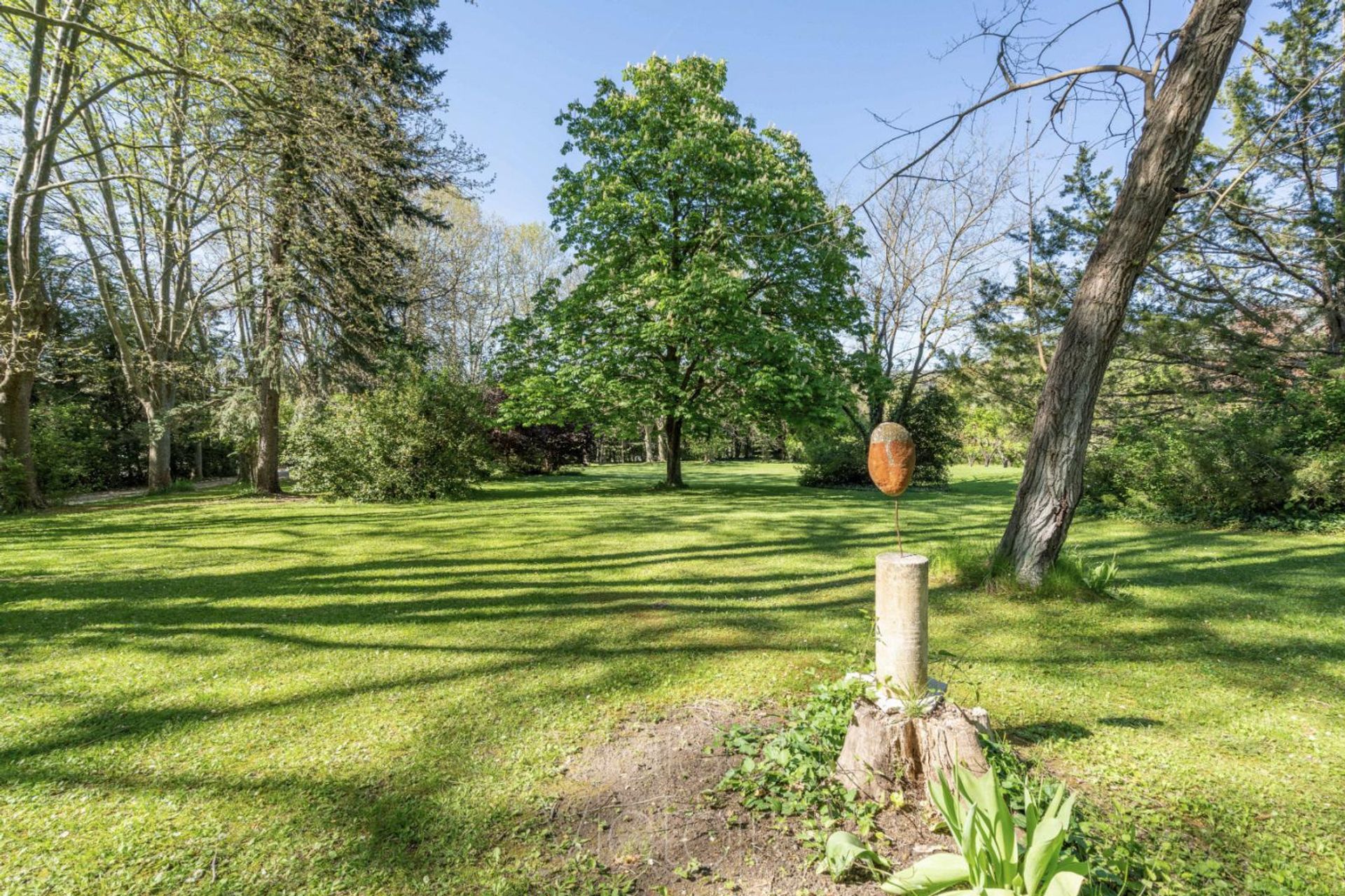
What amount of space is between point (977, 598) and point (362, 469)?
39.6 ft

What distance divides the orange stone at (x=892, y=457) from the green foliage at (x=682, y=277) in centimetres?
868

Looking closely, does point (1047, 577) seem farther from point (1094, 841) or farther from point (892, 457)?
point (1094, 841)

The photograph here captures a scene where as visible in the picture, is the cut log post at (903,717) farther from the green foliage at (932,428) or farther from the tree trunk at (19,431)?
the green foliage at (932,428)

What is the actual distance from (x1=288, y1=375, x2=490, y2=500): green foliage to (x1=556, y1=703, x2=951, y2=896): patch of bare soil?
35.4 feet

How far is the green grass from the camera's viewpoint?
2.06 meters

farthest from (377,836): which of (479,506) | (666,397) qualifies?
(666,397)

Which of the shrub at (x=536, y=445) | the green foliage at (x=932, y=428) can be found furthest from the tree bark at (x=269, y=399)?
the green foliage at (x=932, y=428)

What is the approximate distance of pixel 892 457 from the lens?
2.88m

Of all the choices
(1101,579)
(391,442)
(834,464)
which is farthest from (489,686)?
(834,464)

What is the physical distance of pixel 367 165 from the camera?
7637 mm

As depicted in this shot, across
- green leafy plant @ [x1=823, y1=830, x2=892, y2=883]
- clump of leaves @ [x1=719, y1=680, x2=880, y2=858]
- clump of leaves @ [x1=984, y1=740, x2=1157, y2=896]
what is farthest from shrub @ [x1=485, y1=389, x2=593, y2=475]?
green leafy plant @ [x1=823, y1=830, x2=892, y2=883]

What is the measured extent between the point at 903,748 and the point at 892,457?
137 cm

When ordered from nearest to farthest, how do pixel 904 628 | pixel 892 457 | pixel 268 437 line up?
pixel 904 628 < pixel 892 457 < pixel 268 437

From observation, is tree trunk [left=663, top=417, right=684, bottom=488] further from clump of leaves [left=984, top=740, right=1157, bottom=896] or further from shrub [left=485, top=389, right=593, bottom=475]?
clump of leaves [left=984, top=740, right=1157, bottom=896]
